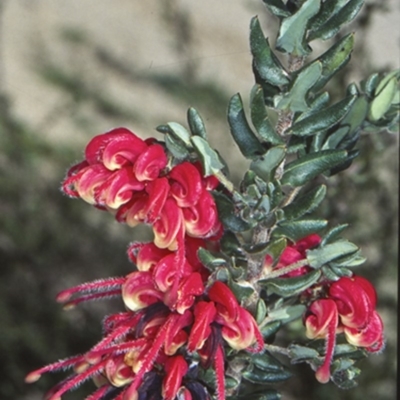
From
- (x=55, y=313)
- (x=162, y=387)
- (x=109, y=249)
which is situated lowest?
(x=162, y=387)

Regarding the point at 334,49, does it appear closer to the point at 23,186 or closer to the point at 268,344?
the point at 268,344

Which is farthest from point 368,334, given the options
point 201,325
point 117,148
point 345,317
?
point 117,148

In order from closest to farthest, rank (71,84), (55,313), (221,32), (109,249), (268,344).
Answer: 1. (268,344)
2. (55,313)
3. (109,249)
4. (71,84)
5. (221,32)

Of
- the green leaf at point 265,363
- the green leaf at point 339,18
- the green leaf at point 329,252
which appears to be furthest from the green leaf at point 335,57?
the green leaf at point 265,363

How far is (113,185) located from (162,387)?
154mm

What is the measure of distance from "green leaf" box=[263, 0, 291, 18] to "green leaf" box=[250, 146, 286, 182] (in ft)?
0.30

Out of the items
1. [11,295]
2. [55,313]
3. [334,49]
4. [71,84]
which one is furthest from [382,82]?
[71,84]

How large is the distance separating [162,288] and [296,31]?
202 millimetres

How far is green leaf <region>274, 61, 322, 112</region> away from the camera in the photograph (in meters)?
0.51

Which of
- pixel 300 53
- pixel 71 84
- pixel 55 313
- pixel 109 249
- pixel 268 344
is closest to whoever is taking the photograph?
pixel 300 53

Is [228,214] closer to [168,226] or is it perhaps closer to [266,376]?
[168,226]

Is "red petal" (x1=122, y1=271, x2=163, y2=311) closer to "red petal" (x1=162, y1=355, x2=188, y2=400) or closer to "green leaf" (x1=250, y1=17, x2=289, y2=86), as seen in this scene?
"red petal" (x1=162, y1=355, x2=188, y2=400)

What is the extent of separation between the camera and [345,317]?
57 cm

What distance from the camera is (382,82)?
0.66 metres
